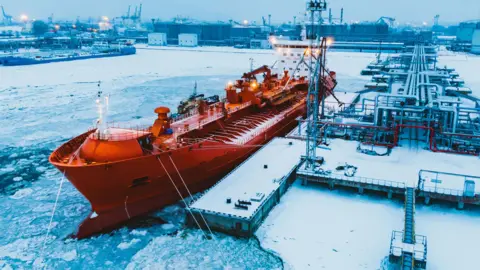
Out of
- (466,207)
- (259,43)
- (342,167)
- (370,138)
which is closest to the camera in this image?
(466,207)

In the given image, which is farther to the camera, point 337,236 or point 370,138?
point 370,138

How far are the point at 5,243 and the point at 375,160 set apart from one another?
42.0ft

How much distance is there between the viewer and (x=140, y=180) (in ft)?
41.0

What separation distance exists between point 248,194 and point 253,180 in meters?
1.22

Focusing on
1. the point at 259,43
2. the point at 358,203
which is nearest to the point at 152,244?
the point at 358,203

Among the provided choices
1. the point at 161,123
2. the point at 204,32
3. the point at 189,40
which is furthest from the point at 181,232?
the point at 204,32

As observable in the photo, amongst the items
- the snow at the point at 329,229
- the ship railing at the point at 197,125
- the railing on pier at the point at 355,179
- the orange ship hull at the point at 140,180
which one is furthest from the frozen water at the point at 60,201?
the railing on pier at the point at 355,179

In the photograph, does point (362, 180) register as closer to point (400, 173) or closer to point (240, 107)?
point (400, 173)

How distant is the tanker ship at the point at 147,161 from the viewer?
11.7m

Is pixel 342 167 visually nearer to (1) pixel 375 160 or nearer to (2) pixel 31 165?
(1) pixel 375 160

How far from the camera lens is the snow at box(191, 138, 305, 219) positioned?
1209 centimetres

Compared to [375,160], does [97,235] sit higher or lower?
lower

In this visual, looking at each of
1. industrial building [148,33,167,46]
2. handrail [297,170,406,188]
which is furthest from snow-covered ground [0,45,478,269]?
industrial building [148,33,167,46]

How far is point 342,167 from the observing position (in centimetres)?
1493
